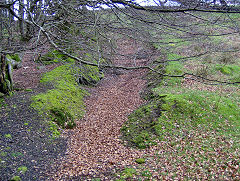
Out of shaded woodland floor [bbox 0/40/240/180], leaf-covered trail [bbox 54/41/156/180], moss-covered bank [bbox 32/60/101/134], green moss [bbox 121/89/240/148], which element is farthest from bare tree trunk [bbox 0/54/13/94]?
green moss [bbox 121/89/240/148]

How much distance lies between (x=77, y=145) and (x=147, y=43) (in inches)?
179

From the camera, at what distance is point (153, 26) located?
351cm

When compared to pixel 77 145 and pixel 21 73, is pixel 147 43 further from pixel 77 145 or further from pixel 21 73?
pixel 21 73

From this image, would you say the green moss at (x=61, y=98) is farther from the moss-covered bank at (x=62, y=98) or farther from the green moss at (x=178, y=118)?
the green moss at (x=178, y=118)

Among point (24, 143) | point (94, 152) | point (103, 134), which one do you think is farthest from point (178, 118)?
point (24, 143)

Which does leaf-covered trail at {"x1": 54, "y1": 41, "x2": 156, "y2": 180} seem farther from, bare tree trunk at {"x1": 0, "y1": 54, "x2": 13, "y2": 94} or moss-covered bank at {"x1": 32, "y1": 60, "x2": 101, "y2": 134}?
bare tree trunk at {"x1": 0, "y1": 54, "x2": 13, "y2": 94}

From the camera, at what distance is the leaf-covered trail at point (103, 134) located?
221 inches

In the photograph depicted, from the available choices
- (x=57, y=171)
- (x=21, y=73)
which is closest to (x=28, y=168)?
(x=57, y=171)

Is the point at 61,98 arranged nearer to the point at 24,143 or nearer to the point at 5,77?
the point at 5,77

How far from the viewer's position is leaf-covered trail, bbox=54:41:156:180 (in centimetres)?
561

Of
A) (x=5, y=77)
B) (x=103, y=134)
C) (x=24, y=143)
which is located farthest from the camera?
(x=5, y=77)

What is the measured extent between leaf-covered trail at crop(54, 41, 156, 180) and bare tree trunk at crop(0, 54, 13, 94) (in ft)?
10.1

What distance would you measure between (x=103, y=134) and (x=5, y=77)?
4.43m

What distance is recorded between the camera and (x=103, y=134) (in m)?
7.85
